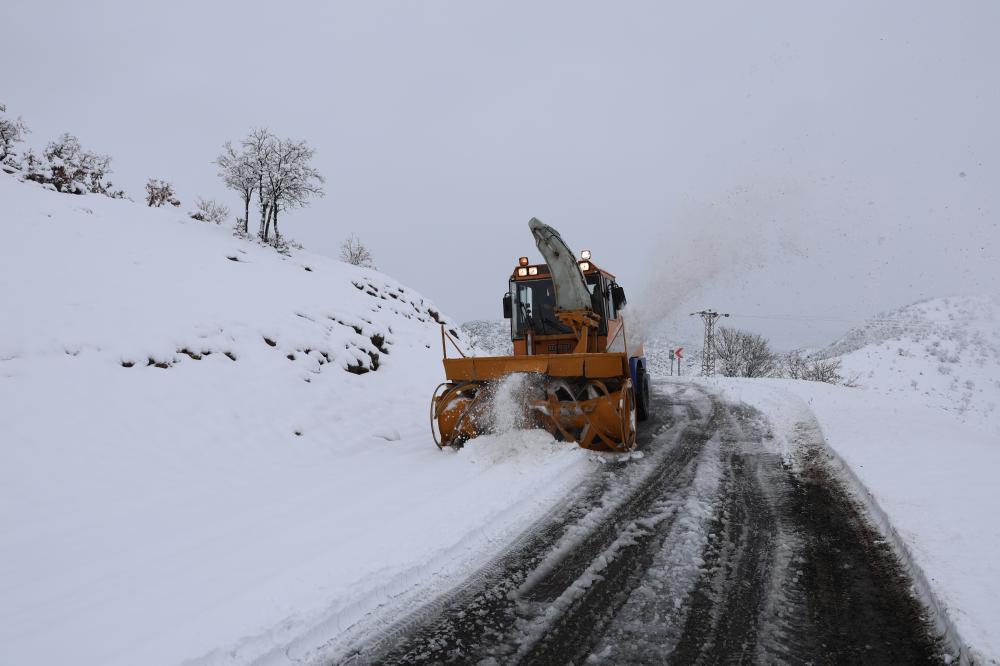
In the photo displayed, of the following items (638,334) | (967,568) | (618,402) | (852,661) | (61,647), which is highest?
(638,334)

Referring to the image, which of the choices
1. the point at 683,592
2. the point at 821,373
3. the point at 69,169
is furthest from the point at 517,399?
the point at 821,373

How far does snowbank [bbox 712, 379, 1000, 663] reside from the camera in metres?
2.61

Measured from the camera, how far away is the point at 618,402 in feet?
20.8

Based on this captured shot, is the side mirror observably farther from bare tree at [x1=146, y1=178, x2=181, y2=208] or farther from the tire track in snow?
bare tree at [x1=146, y1=178, x2=181, y2=208]

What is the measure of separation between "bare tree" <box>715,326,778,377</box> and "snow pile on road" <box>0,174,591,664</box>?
27.5 m

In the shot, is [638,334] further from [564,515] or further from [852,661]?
A: [852,661]

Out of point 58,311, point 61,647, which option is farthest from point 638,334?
point 58,311

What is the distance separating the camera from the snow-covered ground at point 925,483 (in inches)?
104

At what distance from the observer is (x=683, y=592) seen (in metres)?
2.98

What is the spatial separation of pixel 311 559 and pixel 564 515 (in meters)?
2.11

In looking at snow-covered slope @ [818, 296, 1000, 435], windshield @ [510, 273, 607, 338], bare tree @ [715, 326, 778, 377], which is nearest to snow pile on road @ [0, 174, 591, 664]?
windshield @ [510, 273, 607, 338]

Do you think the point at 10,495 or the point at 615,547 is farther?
the point at 10,495

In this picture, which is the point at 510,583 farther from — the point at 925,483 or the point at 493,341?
the point at 493,341

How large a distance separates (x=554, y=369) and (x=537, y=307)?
1773 mm
